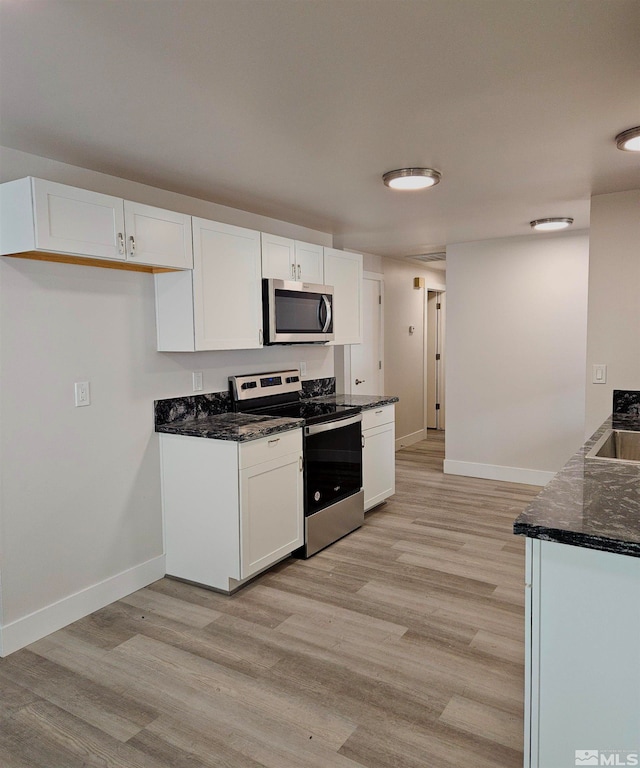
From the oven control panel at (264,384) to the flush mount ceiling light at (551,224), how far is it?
2218mm

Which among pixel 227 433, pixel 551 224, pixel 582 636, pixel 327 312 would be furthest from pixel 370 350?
pixel 582 636

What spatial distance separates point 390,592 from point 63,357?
2.12 m

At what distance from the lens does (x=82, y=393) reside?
2.81m

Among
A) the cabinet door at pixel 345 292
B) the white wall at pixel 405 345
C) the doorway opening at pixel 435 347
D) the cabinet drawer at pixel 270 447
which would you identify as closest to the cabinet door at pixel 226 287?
the cabinet drawer at pixel 270 447

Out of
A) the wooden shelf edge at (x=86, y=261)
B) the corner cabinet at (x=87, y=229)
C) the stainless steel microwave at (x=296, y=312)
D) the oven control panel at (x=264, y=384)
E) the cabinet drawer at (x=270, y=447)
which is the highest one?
the corner cabinet at (x=87, y=229)

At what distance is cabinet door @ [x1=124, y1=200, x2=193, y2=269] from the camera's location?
2.74m

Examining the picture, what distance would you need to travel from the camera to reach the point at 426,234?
4.84m

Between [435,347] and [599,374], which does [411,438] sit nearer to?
[435,347]

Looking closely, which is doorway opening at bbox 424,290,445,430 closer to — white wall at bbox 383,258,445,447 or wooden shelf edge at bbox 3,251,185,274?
white wall at bbox 383,258,445,447

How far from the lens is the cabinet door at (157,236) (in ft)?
8.98

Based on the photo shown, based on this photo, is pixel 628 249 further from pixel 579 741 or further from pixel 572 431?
pixel 579 741

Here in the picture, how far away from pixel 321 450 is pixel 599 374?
1.84 metres

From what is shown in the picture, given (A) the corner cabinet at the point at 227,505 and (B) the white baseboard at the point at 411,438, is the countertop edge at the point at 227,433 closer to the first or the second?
(A) the corner cabinet at the point at 227,505

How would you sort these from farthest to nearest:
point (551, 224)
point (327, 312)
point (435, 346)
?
1. point (435, 346)
2. point (551, 224)
3. point (327, 312)
